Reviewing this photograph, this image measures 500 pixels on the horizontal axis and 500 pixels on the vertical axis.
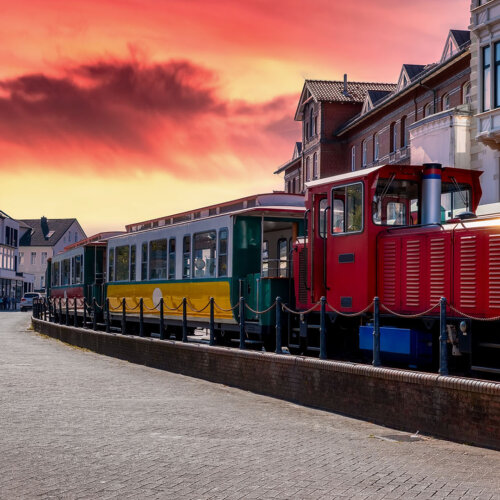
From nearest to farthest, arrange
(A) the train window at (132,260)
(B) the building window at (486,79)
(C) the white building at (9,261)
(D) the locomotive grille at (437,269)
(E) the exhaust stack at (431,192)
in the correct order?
(D) the locomotive grille at (437,269), (E) the exhaust stack at (431,192), (A) the train window at (132,260), (B) the building window at (486,79), (C) the white building at (9,261)

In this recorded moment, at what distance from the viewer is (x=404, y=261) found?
11.2 metres

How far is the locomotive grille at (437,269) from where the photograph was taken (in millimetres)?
10617

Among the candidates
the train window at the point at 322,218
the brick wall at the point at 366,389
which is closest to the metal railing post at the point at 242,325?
the brick wall at the point at 366,389

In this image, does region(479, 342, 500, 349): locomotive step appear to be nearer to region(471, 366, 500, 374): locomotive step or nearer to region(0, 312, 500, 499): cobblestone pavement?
region(471, 366, 500, 374): locomotive step

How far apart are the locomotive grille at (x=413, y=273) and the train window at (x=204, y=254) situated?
7.19m

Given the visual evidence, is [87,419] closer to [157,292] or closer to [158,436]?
[158,436]

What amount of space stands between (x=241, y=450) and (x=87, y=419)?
2.65 meters

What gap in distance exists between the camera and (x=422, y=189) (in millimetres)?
11961

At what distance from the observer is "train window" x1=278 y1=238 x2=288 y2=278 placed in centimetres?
1653

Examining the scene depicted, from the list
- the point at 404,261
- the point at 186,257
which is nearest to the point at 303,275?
the point at 404,261

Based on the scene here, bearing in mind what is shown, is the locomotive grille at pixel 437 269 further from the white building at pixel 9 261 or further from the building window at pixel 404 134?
the white building at pixel 9 261

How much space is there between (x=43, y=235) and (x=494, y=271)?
11117 cm

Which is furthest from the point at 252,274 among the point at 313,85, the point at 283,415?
the point at 313,85

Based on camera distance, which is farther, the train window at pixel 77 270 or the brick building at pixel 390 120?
the train window at pixel 77 270
